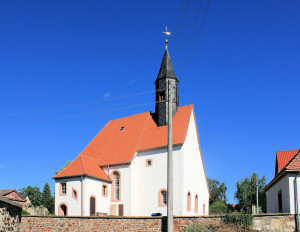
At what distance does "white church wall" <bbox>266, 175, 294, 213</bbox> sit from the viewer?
1948cm

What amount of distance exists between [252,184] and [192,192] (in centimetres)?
3767

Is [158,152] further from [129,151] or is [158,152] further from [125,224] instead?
[125,224]

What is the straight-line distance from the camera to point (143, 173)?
31.8 meters

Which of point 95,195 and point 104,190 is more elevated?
point 104,190

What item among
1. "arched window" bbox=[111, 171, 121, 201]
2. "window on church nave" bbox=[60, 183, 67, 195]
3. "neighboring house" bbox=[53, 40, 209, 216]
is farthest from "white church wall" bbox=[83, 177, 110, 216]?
"window on church nave" bbox=[60, 183, 67, 195]

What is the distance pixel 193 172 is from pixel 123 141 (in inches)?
297

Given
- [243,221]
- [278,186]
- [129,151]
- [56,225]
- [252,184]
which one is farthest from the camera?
[252,184]

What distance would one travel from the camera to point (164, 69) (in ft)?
114

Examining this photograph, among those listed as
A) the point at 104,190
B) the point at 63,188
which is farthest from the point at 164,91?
the point at 63,188

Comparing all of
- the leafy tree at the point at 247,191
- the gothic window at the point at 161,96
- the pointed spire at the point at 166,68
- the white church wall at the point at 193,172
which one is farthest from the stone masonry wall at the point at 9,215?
the leafy tree at the point at 247,191

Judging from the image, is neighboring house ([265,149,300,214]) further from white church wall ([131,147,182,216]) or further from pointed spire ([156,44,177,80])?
pointed spire ([156,44,177,80])

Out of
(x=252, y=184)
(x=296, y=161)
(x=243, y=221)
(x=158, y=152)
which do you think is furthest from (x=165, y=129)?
(x=252, y=184)

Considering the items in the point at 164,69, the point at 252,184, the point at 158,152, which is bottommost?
the point at 252,184

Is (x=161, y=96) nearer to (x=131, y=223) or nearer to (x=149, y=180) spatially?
(x=149, y=180)
